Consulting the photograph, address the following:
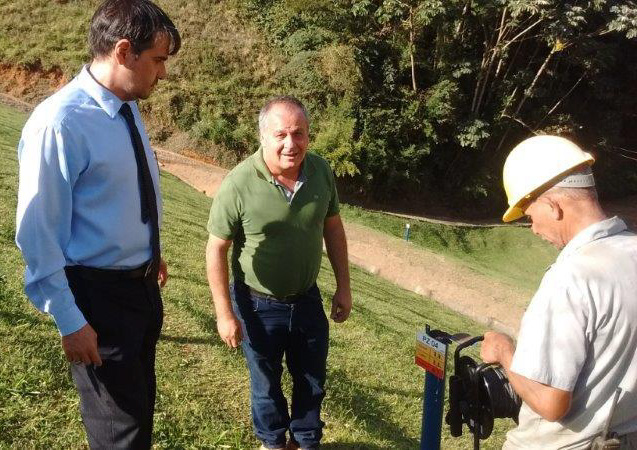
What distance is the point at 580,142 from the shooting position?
25203 mm

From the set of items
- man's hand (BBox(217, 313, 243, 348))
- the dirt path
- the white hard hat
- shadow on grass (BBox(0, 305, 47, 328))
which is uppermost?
the white hard hat

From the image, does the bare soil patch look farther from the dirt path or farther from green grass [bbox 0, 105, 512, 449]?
green grass [bbox 0, 105, 512, 449]

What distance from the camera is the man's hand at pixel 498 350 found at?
7.18 feet

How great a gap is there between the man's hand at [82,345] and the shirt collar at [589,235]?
5.14 feet

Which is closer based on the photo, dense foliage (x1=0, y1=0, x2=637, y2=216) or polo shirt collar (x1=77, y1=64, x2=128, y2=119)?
polo shirt collar (x1=77, y1=64, x2=128, y2=119)

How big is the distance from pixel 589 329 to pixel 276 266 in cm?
156

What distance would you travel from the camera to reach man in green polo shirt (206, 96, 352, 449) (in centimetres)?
302

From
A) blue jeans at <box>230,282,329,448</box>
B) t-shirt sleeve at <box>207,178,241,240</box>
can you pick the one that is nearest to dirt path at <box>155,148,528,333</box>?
blue jeans at <box>230,282,329,448</box>

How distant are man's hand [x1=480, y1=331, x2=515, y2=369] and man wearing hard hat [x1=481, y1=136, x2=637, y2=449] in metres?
0.03

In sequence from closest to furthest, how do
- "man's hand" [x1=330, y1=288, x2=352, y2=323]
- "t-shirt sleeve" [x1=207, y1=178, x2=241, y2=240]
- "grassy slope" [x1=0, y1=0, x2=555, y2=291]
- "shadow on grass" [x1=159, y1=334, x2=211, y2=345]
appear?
"t-shirt sleeve" [x1=207, y1=178, x2=241, y2=240] < "man's hand" [x1=330, y1=288, x2=352, y2=323] < "shadow on grass" [x1=159, y1=334, x2=211, y2=345] < "grassy slope" [x1=0, y1=0, x2=555, y2=291]

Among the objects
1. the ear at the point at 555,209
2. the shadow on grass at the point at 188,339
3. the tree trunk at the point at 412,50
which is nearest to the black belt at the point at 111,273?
the ear at the point at 555,209

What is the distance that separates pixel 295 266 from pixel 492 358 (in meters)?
1.16

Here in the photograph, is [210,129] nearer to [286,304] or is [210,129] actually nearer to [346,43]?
[346,43]

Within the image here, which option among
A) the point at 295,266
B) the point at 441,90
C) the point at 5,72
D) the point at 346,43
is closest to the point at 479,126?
the point at 441,90
